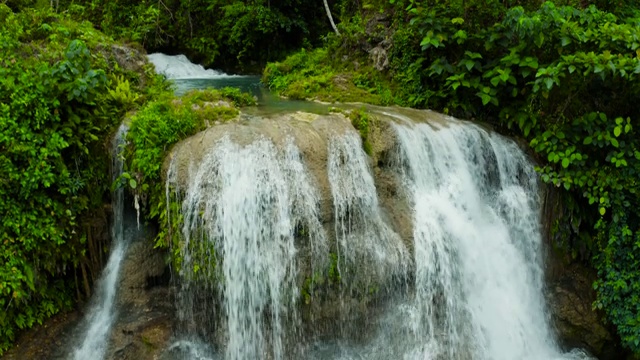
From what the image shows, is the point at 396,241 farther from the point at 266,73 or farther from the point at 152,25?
the point at 152,25

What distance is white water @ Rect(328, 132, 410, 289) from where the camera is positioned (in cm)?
576

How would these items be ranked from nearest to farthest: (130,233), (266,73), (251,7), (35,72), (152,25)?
1. (35,72)
2. (130,233)
3. (266,73)
4. (152,25)
5. (251,7)

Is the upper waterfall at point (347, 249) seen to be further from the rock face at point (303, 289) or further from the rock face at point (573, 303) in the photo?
the rock face at point (573, 303)

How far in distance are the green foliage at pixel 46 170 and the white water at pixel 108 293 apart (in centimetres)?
18

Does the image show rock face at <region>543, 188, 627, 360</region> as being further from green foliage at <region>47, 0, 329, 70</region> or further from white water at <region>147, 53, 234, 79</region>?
white water at <region>147, 53, 234, 79</region>

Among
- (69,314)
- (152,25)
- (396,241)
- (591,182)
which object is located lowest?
(69,314)

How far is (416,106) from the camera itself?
895 cm

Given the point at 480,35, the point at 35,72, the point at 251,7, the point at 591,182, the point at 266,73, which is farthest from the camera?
the point at 251,7

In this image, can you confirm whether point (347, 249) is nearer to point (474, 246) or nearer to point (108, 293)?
point (474, 246)

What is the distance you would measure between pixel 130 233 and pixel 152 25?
1013 centimetres

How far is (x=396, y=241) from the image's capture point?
599 cm

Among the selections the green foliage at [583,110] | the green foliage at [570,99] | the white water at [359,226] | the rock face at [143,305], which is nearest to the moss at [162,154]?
the rock face at [143,305]

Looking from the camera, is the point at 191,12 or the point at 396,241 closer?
the point at 396,241

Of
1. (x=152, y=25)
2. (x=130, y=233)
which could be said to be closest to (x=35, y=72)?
(x=130, y=233)
